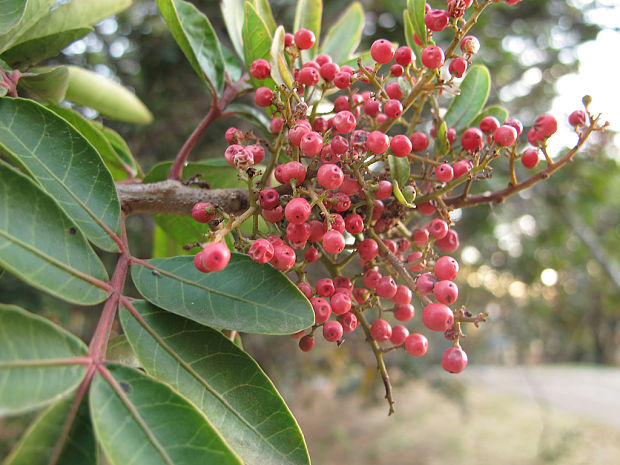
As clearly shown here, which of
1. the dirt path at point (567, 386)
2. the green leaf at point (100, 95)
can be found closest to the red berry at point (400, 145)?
the green leaf at point (100, 95)

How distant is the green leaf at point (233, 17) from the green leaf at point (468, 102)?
0.63 meters

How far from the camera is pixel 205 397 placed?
77 cm

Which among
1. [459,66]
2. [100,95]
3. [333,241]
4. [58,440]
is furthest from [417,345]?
[100,95]

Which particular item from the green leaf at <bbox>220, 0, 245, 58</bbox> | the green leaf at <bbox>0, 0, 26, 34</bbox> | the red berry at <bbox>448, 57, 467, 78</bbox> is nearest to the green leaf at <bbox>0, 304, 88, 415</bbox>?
the green leaf at <bbox>0, 0, 26, 34</bbox>

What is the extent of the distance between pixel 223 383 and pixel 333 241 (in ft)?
1.02

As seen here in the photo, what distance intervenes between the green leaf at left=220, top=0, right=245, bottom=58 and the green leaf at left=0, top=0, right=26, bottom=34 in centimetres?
54

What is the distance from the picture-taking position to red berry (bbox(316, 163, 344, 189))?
83cm

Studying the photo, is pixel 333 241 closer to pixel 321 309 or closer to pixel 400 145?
pixel 321 309

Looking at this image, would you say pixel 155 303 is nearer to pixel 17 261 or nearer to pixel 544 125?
pixel 17 261

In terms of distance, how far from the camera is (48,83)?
3.56 feet

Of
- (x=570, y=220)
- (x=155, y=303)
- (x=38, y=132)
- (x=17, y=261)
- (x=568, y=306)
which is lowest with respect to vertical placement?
(x=568, y=306)

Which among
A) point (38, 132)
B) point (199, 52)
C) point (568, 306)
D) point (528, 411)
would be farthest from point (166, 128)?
point (528, 411)

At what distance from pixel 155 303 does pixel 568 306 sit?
354 inches

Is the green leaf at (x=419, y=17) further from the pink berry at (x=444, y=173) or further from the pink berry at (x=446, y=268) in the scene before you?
the pink berry at (x=446, y=268)
